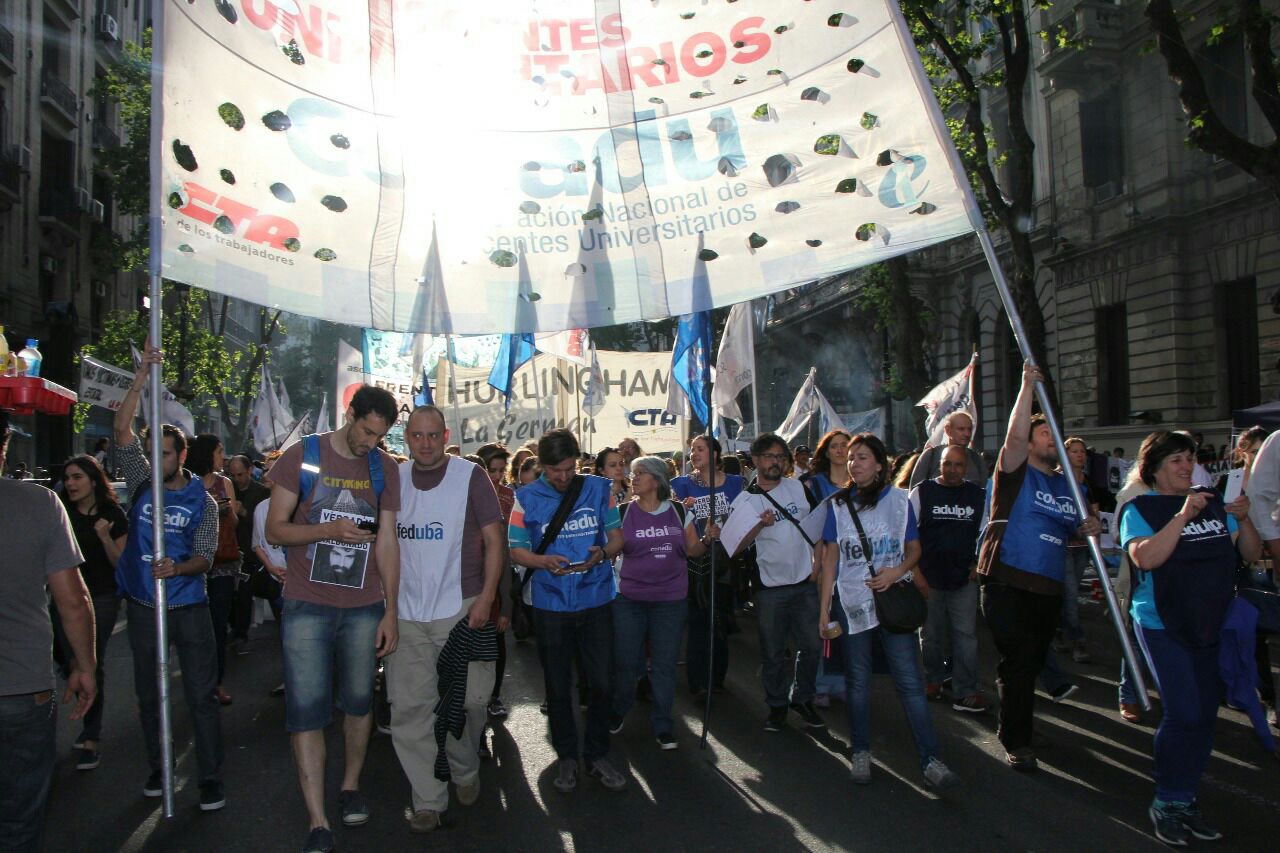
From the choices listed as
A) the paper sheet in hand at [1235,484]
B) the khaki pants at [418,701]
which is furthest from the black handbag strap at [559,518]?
the paper sheet in hand at [1235,484]

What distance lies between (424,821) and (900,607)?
8.47ft

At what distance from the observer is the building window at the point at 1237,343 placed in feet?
68.8

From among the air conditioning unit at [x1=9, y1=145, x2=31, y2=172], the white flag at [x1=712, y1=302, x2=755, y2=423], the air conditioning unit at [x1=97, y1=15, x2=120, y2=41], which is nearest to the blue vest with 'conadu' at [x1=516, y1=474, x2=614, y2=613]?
the white flag at [x1=712, y1=302, x2=755, y2=423]

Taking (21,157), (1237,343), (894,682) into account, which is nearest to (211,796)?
(894,682)

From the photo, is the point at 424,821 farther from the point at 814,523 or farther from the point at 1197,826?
the point at 1197,826

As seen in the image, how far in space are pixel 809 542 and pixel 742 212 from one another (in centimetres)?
259

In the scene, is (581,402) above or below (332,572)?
above

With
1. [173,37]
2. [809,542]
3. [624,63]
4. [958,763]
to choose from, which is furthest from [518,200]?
[958,763]

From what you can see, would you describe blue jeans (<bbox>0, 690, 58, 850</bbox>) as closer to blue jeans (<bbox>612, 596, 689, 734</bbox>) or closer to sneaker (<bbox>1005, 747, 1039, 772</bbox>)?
blue jeans (<bbox>612, 596, 689, 734</bbox>)

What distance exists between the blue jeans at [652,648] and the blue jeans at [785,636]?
2.00 ft

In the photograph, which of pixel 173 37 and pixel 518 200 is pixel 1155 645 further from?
pixel 173 37

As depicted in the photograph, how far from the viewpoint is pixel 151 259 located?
432 cm

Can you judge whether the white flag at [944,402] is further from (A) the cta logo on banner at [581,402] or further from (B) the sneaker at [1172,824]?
(B) the sneaker at [1172,824]

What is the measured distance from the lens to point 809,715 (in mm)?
7047
